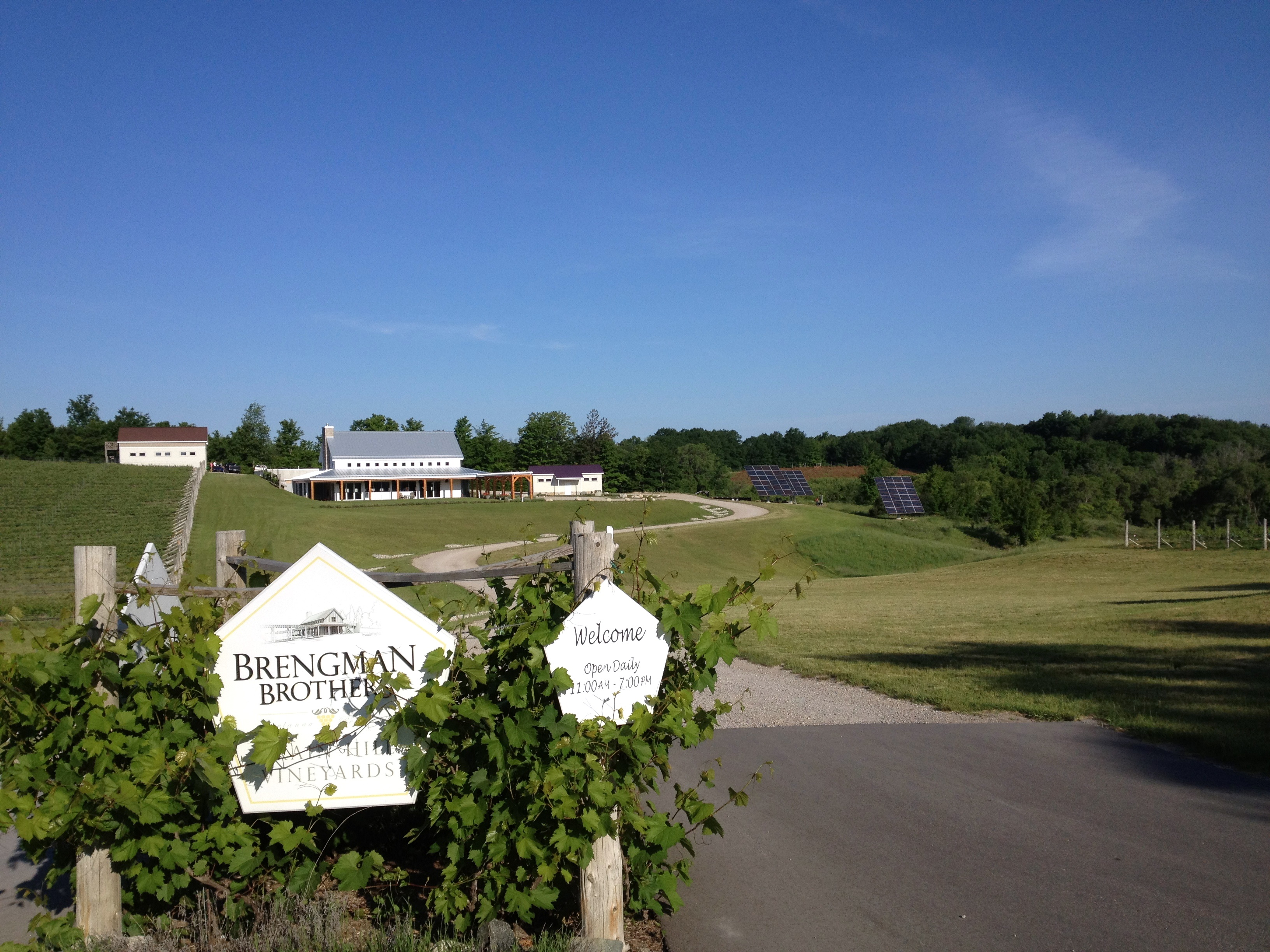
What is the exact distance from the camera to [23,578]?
27.3 m

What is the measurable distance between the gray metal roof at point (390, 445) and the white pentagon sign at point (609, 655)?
8058cm

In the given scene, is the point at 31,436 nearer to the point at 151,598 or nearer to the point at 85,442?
the point at 85,442

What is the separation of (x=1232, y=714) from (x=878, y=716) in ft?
10.9

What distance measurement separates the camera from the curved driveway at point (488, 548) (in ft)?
90.7

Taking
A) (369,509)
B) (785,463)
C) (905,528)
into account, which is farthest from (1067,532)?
(785,463)

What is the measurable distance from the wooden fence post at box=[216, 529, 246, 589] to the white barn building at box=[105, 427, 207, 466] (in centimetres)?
9613

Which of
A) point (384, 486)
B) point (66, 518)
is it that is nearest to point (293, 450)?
point (384, 486)

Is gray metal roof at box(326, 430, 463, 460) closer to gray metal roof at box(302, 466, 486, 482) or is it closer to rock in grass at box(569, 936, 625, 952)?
gray metal roof at box(302, 466, 486, 482)

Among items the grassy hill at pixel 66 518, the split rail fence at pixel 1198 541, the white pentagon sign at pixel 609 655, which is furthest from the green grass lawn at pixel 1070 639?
the grassy hill at pixel 66 518

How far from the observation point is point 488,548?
146 feet

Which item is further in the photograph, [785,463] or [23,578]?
[785,463]

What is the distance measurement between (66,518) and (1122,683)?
48980 millimetres

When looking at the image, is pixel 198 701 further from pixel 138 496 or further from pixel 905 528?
pixel 905 528

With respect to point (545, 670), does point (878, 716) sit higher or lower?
lower
